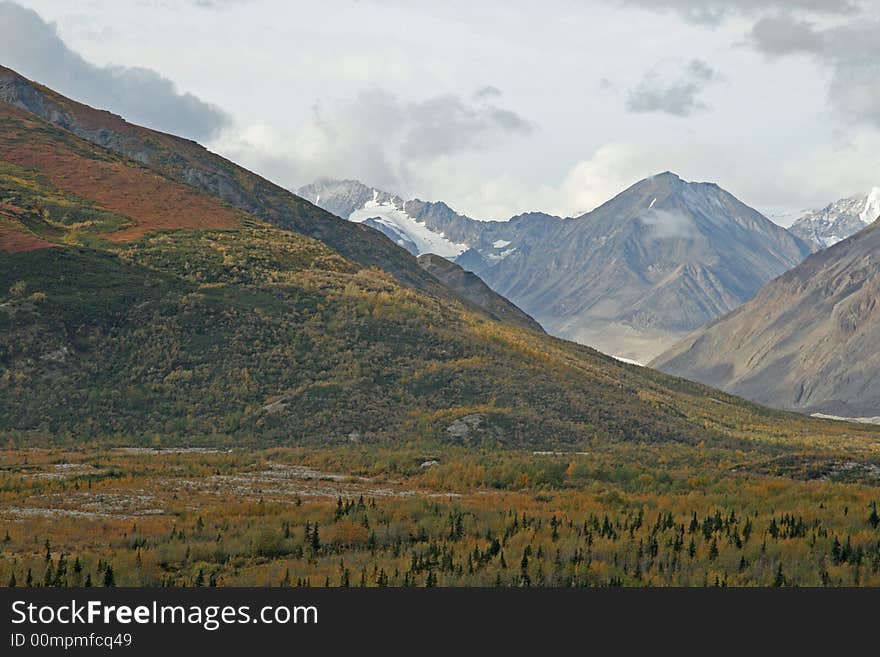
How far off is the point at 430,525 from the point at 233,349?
170 ft

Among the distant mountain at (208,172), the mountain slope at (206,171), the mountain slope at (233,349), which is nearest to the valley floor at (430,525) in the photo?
the mountain slope at (233,349)

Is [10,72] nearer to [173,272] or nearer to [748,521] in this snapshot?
[173,272]

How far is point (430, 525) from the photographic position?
32.3 m

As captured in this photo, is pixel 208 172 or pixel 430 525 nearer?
pixel 430 525

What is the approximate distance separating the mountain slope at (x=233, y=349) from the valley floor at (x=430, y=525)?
1771cm

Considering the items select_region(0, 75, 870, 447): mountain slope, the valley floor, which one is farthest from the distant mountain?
the valley floor

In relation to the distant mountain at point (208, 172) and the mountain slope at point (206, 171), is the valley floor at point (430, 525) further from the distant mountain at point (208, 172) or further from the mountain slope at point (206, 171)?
the mountain slope at point (206, 171)

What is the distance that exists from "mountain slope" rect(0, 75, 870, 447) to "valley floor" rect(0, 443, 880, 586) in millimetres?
17705

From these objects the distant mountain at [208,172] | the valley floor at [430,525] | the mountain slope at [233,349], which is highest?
the distant mountain at [208,172]

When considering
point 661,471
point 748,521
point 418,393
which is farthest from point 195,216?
point 748,521

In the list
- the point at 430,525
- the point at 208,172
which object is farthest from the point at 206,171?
the point at 430,525

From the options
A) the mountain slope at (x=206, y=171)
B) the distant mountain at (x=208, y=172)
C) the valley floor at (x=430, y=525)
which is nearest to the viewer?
the valley floor at (x=430, y=525)

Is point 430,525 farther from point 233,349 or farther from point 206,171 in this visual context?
point 206,171

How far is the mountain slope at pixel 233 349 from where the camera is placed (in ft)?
238
